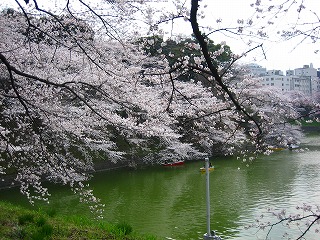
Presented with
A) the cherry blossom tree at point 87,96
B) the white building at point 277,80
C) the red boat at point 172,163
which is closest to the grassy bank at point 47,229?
the cherry blossom tree at point 87,96

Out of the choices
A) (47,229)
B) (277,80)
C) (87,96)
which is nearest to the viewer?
(47,229)

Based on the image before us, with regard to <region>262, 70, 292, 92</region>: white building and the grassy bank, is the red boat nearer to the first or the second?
the grassy bank

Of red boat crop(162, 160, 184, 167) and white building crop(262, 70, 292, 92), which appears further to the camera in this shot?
white building crop(262, 70, 292, 92)

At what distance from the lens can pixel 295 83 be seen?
53.0 metres

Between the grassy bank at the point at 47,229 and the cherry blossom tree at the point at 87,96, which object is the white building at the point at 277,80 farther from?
the grassy bank at the point at 47,229

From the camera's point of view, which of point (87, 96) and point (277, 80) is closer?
point (87, 96)

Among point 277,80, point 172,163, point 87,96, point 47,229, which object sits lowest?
point 172,163

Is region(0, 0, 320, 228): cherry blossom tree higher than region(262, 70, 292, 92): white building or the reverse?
the reverse

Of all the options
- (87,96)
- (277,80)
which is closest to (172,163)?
(87,96)

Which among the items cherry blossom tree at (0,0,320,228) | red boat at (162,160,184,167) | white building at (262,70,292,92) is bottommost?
red boat at (162,160,184,167)

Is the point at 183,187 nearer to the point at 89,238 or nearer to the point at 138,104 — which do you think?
the point at 138,104

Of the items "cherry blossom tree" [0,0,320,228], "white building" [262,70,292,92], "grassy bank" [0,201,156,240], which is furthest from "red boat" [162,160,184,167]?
"white building" [262,70,292,92]

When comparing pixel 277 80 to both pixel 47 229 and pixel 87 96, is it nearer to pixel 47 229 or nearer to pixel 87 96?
pixel 87 96

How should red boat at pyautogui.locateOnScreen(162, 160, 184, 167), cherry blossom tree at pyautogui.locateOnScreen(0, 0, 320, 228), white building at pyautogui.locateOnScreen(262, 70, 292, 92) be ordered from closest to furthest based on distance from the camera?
cherry blossom tree at pyautogui.locateOnScreen(0, 0, 320, 228)
red boat at pyautogui.locateOnScreen(162, 160, 184, 167)
white building at pyautogui.locateOnScreen(262, 70, 292, 92)
